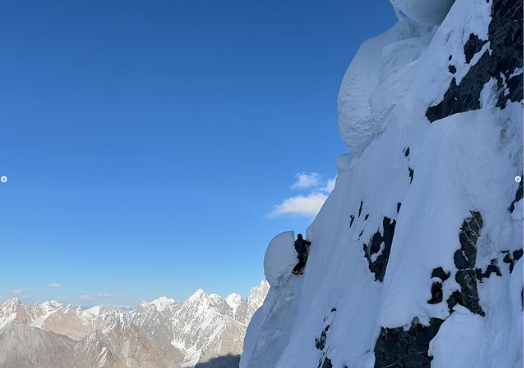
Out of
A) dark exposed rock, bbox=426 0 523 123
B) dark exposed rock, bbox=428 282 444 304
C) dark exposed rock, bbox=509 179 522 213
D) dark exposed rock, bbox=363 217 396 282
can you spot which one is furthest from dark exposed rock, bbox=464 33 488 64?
dark exposed rock, bbox=428 282 444 304

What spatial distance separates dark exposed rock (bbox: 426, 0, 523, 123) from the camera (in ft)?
Answer: 41.9

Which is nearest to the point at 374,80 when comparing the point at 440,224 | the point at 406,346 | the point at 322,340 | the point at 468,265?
the point at 322,340

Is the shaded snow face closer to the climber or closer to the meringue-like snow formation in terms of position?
the climber

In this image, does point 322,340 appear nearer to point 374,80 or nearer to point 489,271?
point 489,271

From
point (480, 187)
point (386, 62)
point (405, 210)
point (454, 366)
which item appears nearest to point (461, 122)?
point (480, 187)

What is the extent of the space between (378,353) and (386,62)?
17.6 meters

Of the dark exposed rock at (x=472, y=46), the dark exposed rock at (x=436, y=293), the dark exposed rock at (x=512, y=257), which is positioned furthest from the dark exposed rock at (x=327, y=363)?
the dark exposed rock at (x=472, y=46)

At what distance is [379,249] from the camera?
56.2 ft

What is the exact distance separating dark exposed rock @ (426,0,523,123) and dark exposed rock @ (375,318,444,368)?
7.31 metres

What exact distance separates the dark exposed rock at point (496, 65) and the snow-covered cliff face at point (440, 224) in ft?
0.15

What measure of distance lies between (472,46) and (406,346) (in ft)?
36.3

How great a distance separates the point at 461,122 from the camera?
13.4 metres

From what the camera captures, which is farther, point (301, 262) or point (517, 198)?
point (301, 262)

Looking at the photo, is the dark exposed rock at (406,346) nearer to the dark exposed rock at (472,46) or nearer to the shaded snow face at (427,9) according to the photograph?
the dark exposed rock at (472,46)
